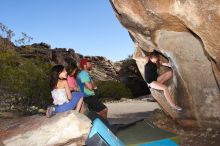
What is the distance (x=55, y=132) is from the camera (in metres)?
7.05

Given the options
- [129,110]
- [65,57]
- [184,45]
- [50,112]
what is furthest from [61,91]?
[65,57]

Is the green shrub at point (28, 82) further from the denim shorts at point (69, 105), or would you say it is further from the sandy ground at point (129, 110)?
the denim shorts at point (69, 105)

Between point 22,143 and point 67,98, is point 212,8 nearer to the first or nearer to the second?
point 67,98

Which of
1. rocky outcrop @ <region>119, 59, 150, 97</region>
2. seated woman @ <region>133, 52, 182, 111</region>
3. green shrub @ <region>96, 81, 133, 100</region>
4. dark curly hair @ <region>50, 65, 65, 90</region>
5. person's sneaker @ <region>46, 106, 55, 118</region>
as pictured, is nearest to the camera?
person's sneaker @ <region>46, 106, 55, 118</region>

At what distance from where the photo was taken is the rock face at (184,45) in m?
8.57

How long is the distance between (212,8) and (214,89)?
2839 mm

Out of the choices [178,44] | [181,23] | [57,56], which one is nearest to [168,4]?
[181,23]

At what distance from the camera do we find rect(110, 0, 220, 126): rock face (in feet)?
28.1

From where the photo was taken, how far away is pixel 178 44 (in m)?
10.2

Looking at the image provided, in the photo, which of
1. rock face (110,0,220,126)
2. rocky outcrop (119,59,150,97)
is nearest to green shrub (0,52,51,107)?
rock face (110,0,220,126)

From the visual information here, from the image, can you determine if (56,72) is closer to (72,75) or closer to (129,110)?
(72,75)

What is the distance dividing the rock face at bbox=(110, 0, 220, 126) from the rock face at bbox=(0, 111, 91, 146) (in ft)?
11.0

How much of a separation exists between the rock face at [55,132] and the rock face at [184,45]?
3.36 metres

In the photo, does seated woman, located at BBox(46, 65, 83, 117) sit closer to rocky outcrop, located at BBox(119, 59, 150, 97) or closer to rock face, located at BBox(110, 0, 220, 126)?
rock face, located at BBox(110, 0, 220, 126)
